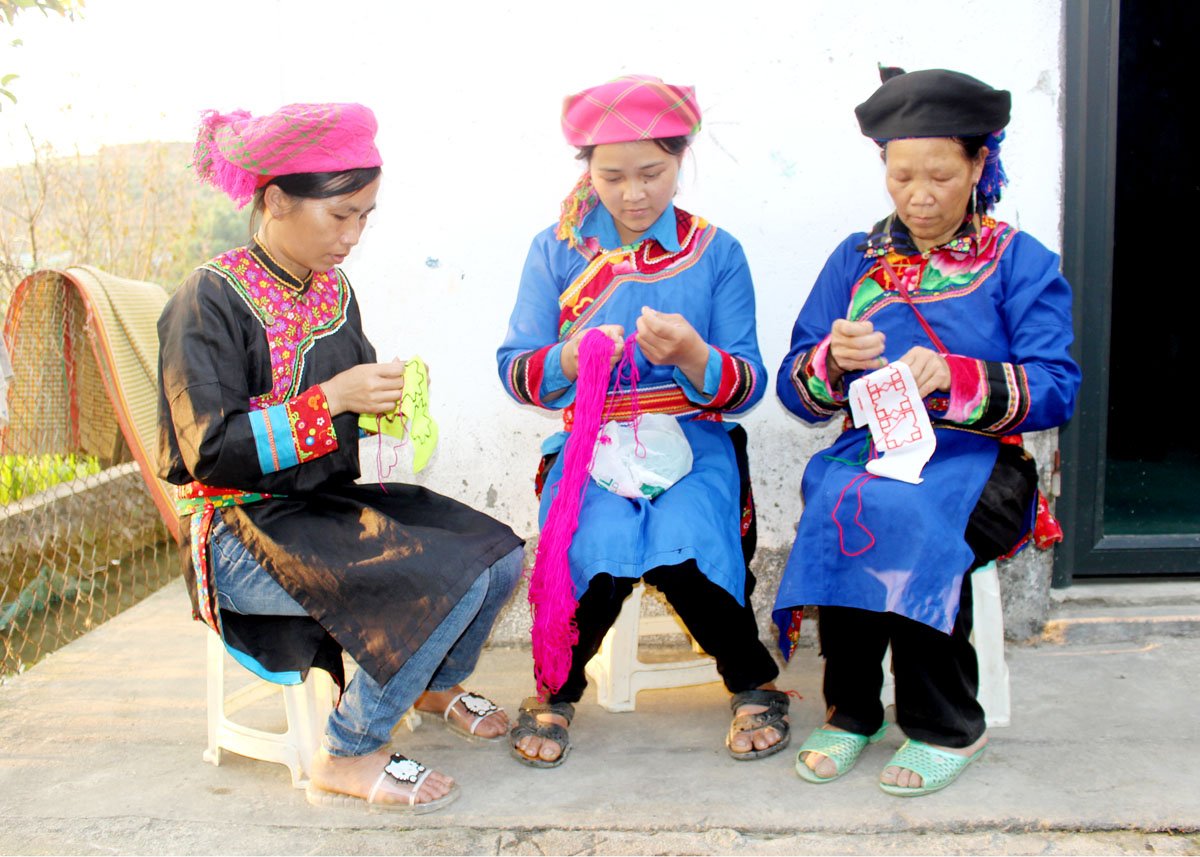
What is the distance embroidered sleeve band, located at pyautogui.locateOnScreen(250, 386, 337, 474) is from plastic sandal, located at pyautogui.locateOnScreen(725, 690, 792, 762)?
47.8 inches

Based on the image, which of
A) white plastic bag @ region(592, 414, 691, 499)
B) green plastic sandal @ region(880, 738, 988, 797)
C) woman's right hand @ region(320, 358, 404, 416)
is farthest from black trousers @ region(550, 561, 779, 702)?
woman's right hand @ region(320, 358, 404, 416)

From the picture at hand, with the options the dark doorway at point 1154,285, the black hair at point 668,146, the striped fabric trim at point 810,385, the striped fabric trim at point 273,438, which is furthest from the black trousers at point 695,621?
the dark doorway at point 1154,285

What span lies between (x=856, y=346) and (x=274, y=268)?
52.7 inches

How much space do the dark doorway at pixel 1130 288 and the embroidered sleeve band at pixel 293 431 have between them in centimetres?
227

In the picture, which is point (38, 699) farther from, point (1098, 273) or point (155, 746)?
point (1098, 273)

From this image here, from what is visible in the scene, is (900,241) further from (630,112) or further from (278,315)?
(278,315)

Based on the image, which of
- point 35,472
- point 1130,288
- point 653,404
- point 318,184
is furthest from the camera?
point 35,472

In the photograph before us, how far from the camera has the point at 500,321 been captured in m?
3.41

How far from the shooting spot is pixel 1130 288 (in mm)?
3801

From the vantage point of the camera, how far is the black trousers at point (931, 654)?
2.53 meters

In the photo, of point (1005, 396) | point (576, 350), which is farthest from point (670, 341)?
point (1005, 396)

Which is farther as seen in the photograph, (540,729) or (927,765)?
(540,729)

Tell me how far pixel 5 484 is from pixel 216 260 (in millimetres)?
2672

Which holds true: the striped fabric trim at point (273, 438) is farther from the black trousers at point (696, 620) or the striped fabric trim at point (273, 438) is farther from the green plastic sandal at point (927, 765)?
the green plastic sandal at point (927, 765)
